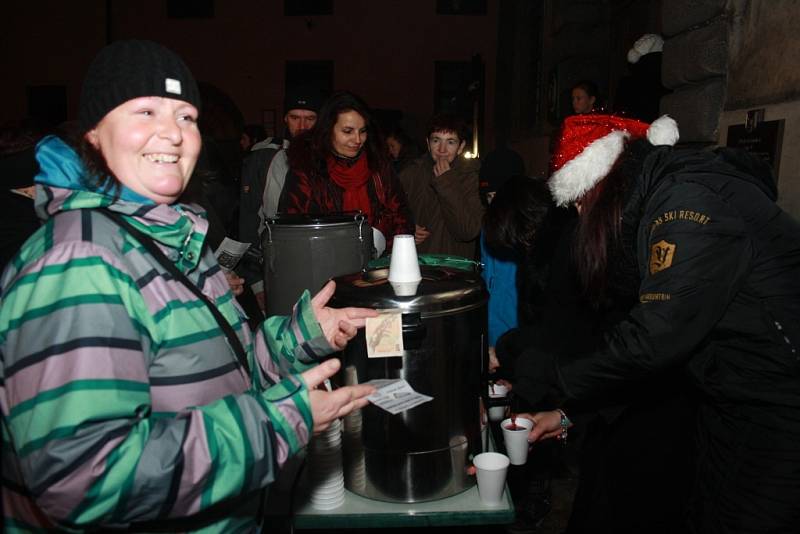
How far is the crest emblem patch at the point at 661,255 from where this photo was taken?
1.71 metres

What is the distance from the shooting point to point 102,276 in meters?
1.06

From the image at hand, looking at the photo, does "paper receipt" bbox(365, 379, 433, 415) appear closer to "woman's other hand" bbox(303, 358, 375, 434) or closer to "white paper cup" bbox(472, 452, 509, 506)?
"woman's other hand" bbox(303, 358, 375, 434)

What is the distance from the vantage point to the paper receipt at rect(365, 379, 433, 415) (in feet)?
5.18

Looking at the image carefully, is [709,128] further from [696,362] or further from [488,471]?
[488,471]

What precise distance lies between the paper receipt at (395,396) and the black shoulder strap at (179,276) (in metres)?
0.37

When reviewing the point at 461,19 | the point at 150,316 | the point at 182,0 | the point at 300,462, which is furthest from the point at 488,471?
the point at 182,0

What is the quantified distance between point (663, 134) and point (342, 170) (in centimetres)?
209

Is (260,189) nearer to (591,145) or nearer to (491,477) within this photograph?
(591,145)

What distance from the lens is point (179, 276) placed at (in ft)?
4.09

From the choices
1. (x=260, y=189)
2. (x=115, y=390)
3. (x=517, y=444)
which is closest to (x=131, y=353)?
(x=115, y=390)

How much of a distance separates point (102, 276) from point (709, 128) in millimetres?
3501

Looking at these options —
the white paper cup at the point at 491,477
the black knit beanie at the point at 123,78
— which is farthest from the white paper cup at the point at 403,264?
the black knit beanie at the point at 123,78

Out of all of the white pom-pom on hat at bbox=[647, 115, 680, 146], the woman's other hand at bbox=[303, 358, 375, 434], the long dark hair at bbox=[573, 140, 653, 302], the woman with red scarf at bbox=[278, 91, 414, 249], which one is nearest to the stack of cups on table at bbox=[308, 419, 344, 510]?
the woman's other hand at bbox=[303, 358, 375, 434]

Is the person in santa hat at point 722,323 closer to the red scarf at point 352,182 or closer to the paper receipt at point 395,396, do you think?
the paper receipt at point 395,396
